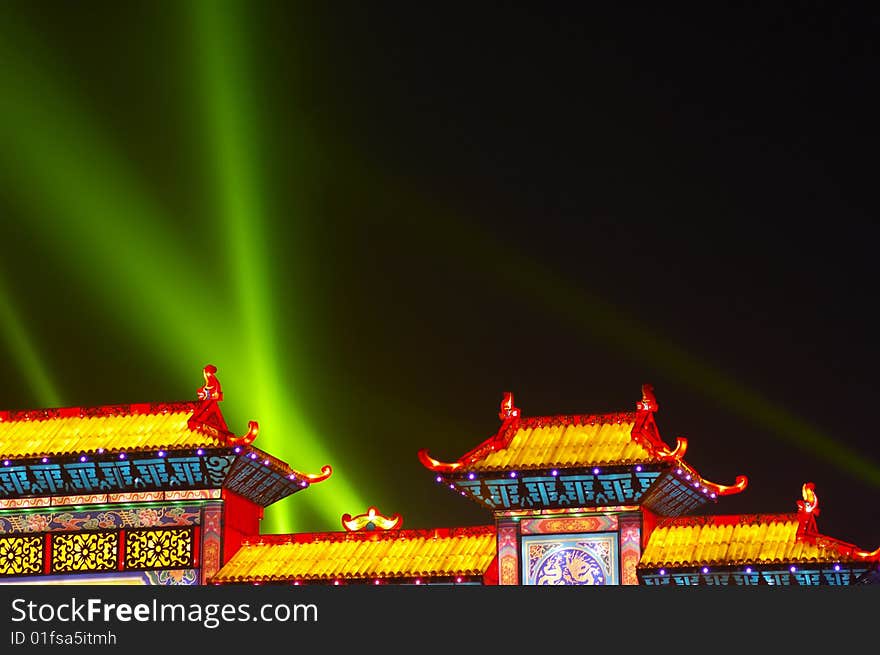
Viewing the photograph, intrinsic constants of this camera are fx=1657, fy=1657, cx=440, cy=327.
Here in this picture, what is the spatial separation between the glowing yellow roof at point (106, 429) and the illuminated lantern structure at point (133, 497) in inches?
0.8

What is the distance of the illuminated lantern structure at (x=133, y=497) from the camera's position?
66.2ft

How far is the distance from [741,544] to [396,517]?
Result: 15.2 feet

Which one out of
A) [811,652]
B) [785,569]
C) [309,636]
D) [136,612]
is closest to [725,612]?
[811,652]

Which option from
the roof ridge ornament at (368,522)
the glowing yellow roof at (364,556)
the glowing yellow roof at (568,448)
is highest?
the glowing yellow roof at (568,448)

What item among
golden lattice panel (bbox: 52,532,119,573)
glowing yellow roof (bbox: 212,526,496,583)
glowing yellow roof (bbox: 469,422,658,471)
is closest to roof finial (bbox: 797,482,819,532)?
glowing yellow roof (bbox: 469,422,658,471)

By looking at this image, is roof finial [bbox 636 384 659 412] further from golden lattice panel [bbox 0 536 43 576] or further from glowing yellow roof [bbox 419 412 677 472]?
golden lattice panel [bbox 0 536 43 576]

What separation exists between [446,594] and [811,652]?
2.09 metres

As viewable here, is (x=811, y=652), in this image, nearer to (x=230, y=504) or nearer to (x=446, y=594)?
(x=446, y=594)

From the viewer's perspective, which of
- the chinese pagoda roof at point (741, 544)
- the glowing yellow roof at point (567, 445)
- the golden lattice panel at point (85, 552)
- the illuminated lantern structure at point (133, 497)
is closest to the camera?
the chinese pagoda roof at point (741, 544)

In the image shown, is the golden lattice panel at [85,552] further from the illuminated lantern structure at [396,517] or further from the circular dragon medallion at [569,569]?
the circular dragon medallion at [569,569]

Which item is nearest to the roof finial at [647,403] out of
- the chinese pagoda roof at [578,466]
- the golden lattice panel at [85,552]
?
the chinese pagoda roof at [578,466]

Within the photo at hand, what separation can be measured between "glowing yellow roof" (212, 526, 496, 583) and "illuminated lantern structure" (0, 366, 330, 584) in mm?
405

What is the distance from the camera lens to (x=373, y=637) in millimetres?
9508

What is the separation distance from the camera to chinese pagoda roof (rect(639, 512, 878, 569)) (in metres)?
18.3
